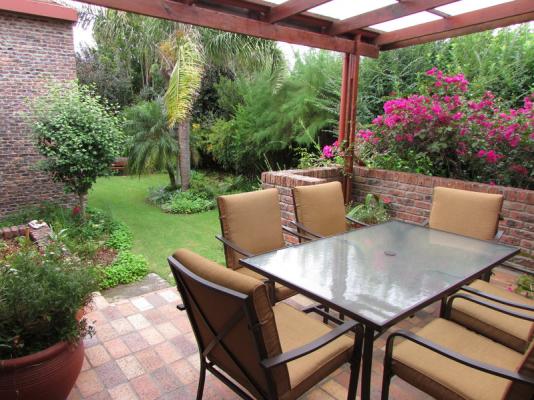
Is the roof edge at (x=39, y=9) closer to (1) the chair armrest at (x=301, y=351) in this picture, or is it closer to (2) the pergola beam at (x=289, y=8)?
(2) the pergola beam at (x=289, y=8)

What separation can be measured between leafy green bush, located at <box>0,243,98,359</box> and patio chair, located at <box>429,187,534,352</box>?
210cm

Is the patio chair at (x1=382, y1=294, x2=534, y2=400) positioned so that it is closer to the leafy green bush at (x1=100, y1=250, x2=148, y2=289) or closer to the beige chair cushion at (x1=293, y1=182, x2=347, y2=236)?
the beige chair cushion at (x1=293, y1=182, x2=347, y2=236)

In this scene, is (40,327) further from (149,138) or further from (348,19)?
(149,138)

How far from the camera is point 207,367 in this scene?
70.2 inches

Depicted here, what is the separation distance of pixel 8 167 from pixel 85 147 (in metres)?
Answer: 1.52

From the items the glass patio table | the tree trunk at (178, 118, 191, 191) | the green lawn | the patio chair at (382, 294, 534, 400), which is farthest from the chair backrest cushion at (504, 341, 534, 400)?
the tree trunk at (178, 118, 191, 191)

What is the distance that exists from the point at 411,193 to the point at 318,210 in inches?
74.4

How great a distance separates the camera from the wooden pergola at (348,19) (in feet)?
10.8

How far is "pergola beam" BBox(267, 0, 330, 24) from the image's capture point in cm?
333

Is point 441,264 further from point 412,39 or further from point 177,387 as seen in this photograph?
point 412,39

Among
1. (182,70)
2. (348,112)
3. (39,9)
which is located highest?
(39,9)

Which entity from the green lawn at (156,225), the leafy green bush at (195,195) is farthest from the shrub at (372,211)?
the leafy green bush at (195,195)

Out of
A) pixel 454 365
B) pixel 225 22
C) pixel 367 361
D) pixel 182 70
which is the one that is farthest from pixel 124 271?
pixel 182 70

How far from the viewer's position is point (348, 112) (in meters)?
5.00
